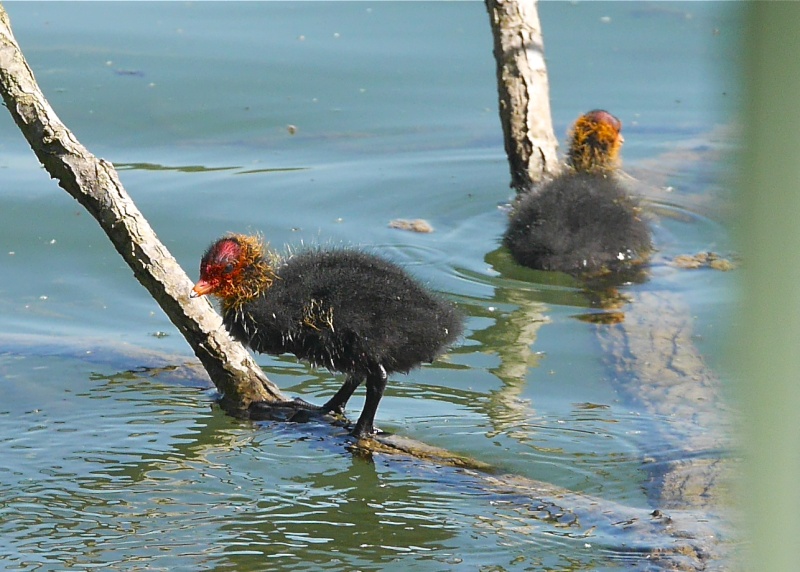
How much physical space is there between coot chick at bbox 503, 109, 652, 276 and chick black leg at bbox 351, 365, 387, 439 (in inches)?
105

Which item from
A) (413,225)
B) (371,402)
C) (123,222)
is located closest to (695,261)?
(413,225)

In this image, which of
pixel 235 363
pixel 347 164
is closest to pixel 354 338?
pixel 235 363

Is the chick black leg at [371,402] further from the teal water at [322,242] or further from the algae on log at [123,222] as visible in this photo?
the algae on log at [123,222]

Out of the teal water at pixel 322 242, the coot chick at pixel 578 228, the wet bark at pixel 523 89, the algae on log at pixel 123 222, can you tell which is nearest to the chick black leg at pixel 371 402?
the teal water at pixel 322 242

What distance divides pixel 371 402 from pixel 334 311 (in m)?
0.39

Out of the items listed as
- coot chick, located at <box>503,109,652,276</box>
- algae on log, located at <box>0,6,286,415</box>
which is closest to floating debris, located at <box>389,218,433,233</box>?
coot chick, located at <box>503,109,652,276</box>

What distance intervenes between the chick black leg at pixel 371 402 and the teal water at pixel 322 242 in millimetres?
109

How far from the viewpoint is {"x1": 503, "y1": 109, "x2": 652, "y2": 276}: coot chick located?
6.53 m

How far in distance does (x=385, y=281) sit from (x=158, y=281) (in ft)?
3.07

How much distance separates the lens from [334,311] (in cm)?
398

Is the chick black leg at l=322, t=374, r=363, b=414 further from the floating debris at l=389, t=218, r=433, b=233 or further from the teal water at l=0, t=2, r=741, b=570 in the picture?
the floating debris at l=389, t=218, r=433, b=233

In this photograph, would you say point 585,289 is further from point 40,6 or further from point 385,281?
point 40,6

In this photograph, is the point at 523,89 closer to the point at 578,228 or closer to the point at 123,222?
the point at 578,228

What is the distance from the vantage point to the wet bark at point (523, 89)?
719 cm
